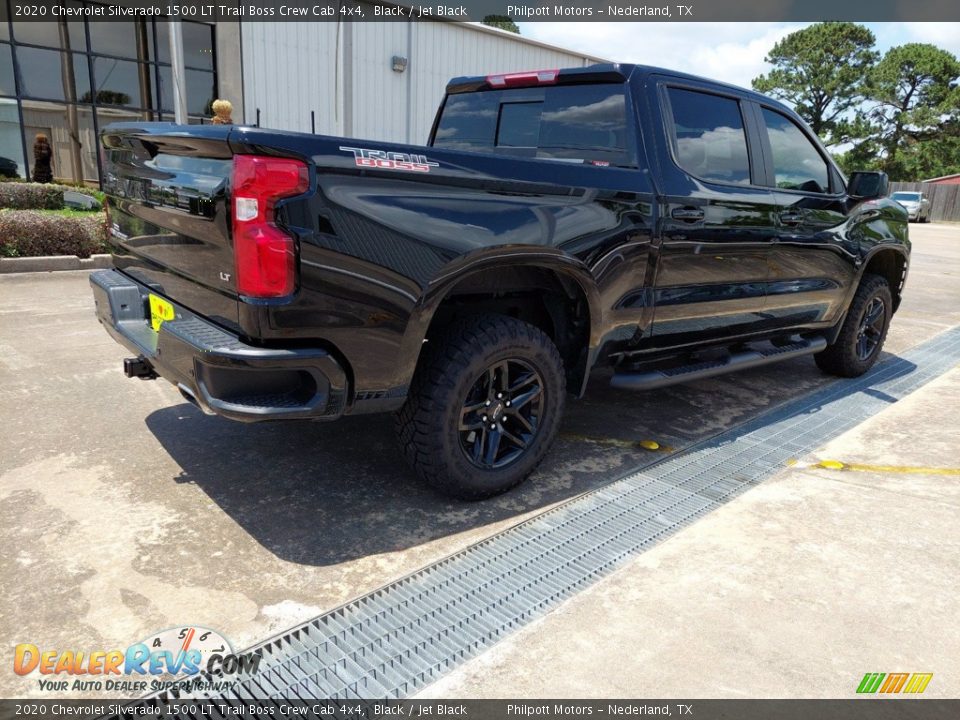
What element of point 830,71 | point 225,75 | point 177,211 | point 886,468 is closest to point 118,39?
point 225,75

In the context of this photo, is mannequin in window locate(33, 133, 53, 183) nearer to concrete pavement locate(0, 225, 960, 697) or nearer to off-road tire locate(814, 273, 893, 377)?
concrete pavement locate(0, 225, 960, 697)

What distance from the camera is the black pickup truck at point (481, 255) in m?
2.47

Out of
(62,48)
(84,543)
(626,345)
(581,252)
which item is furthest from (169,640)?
(62,48)

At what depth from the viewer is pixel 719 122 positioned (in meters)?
4.02

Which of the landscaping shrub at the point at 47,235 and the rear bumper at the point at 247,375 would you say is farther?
the landscaping shrub at the point at 47,235

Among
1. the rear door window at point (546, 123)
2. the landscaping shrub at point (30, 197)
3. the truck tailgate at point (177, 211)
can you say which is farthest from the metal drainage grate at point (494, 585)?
the landscaping shrub at point (30, 197)

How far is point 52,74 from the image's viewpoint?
1502cm

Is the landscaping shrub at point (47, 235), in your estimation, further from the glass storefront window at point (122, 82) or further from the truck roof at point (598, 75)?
the glass storefront window at point (122, 82)

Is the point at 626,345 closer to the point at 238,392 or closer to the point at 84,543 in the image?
the point at 238,392

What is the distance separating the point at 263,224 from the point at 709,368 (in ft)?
8.89

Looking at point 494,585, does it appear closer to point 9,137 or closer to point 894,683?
point 894,683

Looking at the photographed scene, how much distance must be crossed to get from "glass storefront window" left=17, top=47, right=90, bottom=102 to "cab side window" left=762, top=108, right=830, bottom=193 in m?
15.7

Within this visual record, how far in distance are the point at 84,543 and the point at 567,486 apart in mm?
2108

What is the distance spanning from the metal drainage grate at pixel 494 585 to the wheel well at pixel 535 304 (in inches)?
28.6
